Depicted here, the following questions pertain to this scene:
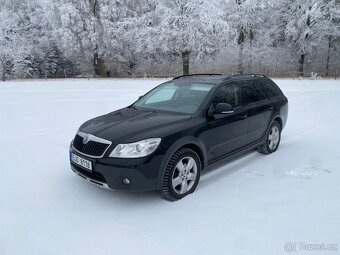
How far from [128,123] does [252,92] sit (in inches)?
93.5

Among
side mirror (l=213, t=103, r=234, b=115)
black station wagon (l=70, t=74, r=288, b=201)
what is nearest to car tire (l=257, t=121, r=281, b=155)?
black station wagon (l=70, t=74, r=288, b=201)

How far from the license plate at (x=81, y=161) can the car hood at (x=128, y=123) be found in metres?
0.35

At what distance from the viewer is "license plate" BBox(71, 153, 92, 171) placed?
362 centimetres

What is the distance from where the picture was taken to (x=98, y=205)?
12.0 ft

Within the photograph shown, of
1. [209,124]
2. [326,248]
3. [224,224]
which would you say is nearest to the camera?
[326,248]

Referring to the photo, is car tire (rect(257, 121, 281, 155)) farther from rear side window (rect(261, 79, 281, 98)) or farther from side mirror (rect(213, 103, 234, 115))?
side mirror (rect(213, 103, 234, 115))

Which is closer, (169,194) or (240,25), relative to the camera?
(169,194)

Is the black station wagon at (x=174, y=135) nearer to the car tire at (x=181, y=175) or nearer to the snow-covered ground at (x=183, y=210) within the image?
the car tire at (x=181, y=175)

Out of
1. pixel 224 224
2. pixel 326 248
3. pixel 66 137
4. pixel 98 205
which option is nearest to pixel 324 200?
pixel 326 248

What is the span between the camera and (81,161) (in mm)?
3754

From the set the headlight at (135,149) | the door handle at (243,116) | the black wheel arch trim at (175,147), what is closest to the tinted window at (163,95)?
the door handle at (243,116)

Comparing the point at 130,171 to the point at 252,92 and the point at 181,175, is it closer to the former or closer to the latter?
the point at 181,175

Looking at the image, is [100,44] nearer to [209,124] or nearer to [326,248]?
[209,124]

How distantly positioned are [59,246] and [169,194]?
135 cm
